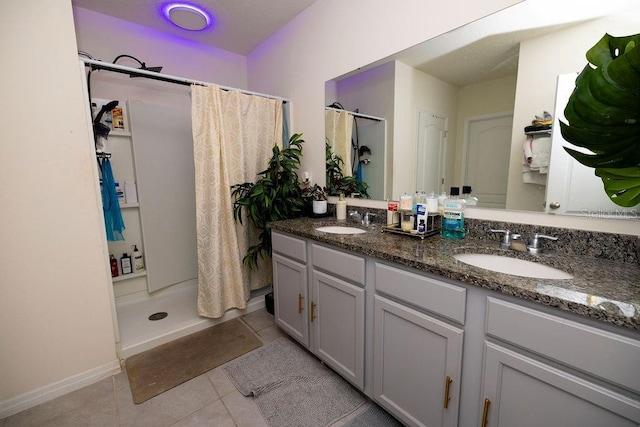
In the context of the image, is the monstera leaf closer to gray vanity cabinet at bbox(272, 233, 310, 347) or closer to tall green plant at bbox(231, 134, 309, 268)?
gray vanity cabinet at bbox(272, 233, 310, 347)

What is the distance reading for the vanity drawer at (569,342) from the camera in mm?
648

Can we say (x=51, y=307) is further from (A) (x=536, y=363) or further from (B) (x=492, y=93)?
(B) (x=492, y=93)

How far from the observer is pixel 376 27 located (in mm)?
1699

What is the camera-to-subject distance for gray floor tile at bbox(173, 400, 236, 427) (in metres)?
1.33

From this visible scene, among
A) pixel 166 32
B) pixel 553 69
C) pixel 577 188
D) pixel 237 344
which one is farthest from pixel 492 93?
pixel 166 32

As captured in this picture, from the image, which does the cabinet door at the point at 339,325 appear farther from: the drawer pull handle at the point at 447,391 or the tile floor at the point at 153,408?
the drawer pull handle at the point at 447,391

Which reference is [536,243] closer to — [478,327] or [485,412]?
[478,327]

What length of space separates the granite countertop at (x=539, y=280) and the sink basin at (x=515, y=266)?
0.02 m

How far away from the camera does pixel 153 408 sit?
4.68 feet

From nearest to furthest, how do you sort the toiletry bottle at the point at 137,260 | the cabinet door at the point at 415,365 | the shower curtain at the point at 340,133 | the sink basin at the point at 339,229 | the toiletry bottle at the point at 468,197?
the cabinet door at the point at 415,365 → the toiletry bottle at the point at 468,197 → the sink basin at the point at 339,229 → the shower curtain at the point at 340,133 → the toiletry bottle at the point at 137,260

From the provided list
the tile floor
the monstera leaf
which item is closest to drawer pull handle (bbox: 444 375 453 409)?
the tile floor

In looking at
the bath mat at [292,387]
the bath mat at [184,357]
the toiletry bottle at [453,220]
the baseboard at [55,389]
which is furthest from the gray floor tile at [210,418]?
the toiletry bottle at [453,220]

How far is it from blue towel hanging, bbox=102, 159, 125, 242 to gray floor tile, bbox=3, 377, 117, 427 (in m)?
1.15

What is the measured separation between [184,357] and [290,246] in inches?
41.8
